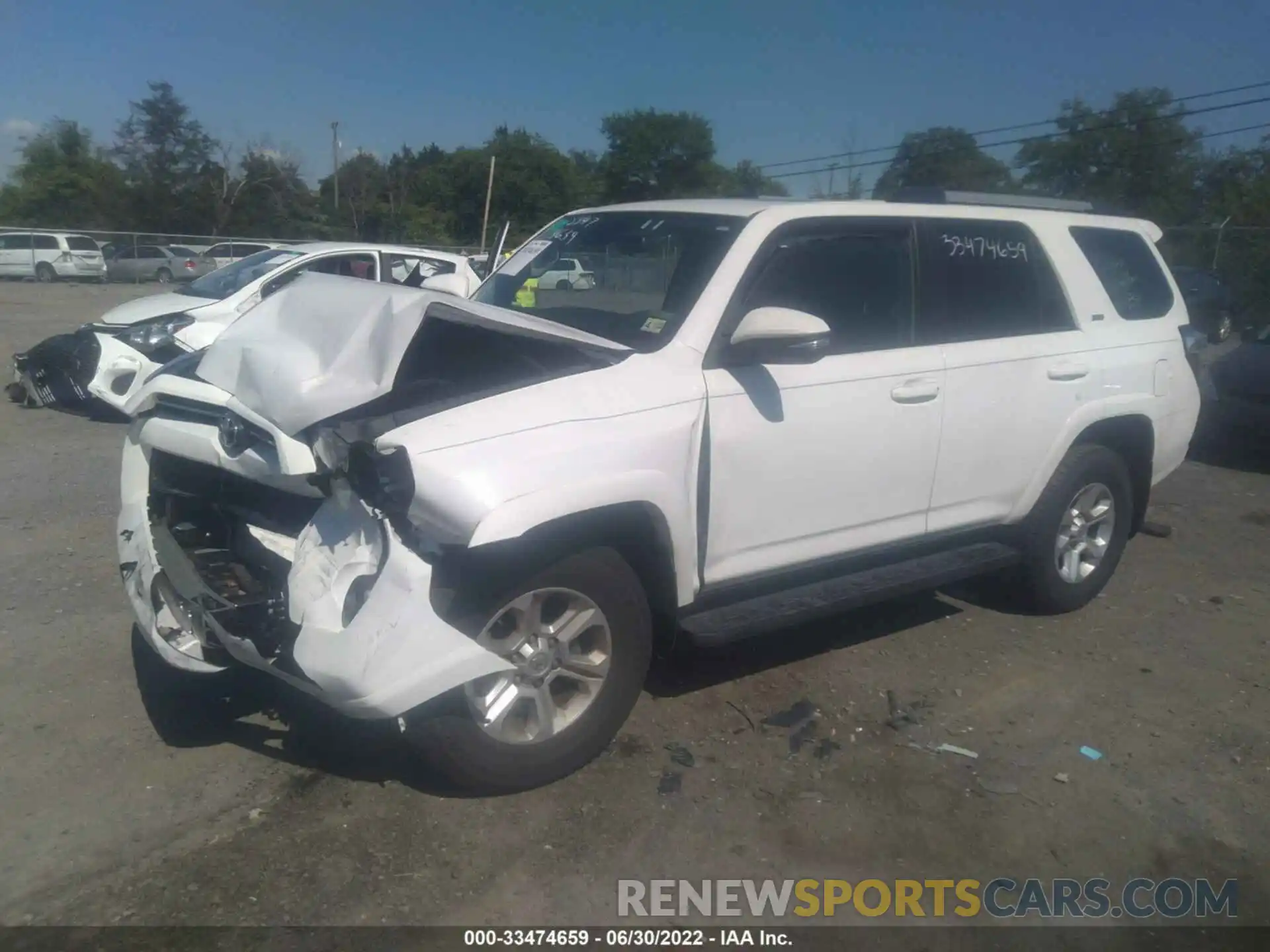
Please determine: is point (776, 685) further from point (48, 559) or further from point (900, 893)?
point (48, 559)

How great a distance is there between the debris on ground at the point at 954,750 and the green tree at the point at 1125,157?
37097 mm

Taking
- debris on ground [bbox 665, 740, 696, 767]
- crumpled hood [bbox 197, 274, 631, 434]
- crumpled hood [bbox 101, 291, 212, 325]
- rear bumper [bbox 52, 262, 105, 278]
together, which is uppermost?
crumpled hood [bbox 197, 274, 631, 434]

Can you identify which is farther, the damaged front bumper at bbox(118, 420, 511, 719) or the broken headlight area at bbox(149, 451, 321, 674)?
the broken headlight area at bbox(149, 451, 321, 674)

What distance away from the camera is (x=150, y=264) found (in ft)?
118

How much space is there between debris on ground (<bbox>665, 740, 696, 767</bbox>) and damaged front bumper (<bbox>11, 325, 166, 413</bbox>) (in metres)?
7.04

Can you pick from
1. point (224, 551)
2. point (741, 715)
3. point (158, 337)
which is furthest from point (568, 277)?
point (158, 337)

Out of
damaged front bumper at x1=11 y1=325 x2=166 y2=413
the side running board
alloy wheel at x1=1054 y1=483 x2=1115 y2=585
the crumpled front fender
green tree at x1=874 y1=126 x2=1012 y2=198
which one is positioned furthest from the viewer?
green tree at x1=874 y1=126 x2=1012 y2=198

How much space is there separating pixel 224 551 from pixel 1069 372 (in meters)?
3.98

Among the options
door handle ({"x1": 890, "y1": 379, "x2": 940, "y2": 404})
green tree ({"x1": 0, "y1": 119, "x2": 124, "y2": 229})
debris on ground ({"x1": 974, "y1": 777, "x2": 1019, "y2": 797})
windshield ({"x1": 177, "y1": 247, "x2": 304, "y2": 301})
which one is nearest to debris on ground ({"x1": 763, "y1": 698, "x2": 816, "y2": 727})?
debris on ground ({"x1": 974, "y1": 777, "x2": 1019, "y2": 797})

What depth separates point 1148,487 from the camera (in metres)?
6.00

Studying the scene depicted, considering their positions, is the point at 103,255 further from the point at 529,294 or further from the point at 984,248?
the point at 984,248

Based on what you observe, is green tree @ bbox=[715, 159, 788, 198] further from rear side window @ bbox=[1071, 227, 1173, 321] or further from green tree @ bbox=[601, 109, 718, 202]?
rear side window @ bbox=[1071, 227, 1173, 321]

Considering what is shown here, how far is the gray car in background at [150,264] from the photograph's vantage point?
116 feet

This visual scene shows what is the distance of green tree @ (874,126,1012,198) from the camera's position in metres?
39.6
